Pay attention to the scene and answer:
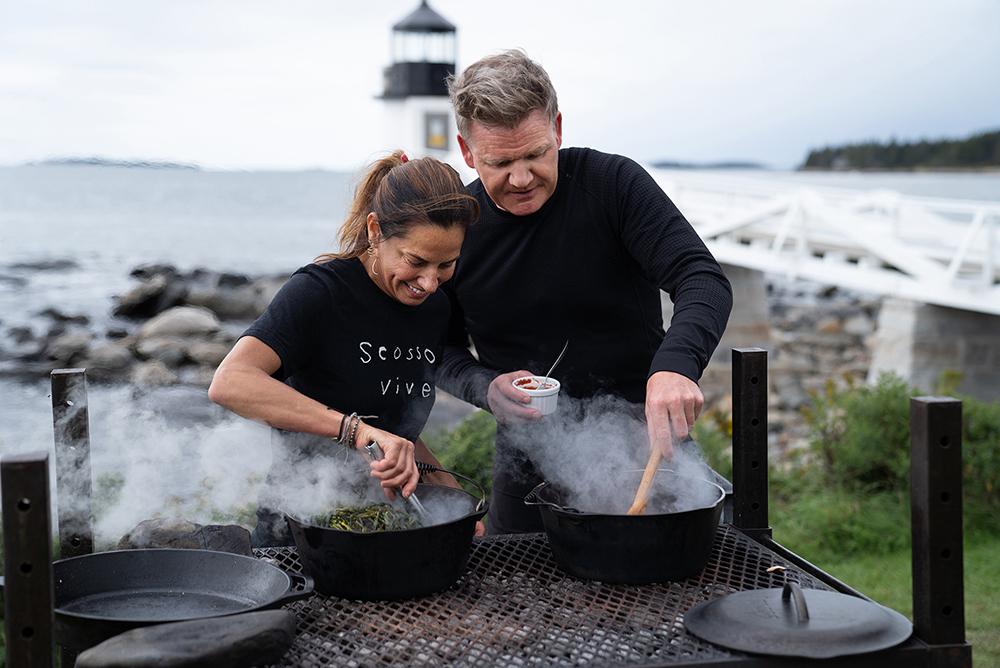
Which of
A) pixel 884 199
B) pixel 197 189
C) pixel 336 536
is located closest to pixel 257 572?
pixel 336 536

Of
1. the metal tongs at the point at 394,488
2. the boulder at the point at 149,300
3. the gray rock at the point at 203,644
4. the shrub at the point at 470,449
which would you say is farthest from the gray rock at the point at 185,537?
the boulder at the point at 149,300

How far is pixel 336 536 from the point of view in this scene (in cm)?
183

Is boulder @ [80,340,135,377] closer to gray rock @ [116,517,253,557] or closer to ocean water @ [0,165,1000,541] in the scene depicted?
ocean water @ [0,165,1000,541]

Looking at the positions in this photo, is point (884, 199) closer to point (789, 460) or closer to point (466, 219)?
point (789, 460)

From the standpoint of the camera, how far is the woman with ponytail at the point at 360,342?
7.07 ft

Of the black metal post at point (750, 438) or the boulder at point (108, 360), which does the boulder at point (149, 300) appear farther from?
the black metal post at point (750, 438)

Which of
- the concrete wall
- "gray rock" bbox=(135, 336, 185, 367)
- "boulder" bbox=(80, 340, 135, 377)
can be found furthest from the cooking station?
"boulder" bbox=(80, 340, 135, 377)

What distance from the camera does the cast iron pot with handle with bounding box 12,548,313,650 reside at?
1.81 meters

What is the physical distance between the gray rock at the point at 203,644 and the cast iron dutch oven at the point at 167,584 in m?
0.15

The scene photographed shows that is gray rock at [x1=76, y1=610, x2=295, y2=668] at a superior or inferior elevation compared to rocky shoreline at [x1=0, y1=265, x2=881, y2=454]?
superior

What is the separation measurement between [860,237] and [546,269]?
8.39 m

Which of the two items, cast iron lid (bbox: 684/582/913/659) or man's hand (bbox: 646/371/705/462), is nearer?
cast iron lid (bbox: 684/582/913/659)

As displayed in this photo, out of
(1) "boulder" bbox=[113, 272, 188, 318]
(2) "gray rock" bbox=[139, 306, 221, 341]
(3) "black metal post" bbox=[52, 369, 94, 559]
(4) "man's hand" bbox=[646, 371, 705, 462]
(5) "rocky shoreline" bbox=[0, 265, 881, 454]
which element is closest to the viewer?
(4) "man's hand" bbox=[646, 371, 705, 462]

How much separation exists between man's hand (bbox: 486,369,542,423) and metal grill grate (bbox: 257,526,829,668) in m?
0.42
